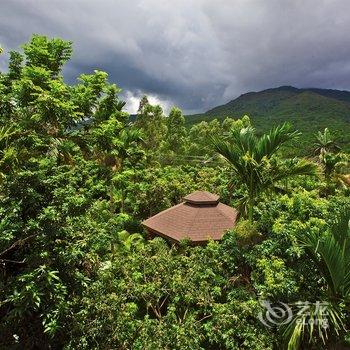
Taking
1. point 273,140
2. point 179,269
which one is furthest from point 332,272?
point 179,269

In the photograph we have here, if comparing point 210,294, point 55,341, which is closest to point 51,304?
point 55,341

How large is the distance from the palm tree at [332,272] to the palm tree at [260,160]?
3342mm

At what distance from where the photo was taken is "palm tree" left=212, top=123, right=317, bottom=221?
Result: 35.6 ft

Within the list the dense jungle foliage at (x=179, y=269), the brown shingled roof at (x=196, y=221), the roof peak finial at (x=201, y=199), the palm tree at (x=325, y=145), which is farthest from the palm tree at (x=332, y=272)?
the palm tree at (x=325, y=145)

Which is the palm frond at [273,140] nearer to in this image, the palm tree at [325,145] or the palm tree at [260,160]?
the palm tree at [260,160]

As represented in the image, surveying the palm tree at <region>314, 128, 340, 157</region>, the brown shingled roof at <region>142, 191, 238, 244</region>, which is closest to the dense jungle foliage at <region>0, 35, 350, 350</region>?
the brown shingled roof at <region>142, 191, 238, 244</region>

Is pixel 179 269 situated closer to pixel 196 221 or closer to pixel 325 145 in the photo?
pixel 196 221

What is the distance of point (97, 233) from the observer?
9.42 metres

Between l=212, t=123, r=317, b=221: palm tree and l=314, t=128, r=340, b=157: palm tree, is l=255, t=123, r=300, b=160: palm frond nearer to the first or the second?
l=212, t=123, r=317, b=221: palm tree

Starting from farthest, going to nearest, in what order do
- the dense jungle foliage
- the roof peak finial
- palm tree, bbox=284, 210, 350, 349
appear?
the roof peak finial, the dense jungle foliage, palm tree, bbox=284, 210, 350, 349

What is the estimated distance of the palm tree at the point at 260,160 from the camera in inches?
427

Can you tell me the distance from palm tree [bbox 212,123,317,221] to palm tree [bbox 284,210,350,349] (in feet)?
11.0

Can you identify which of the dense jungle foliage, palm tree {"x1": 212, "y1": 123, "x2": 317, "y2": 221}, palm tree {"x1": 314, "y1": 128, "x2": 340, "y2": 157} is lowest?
the dense jungle foliage

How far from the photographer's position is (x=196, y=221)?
19172 mm
